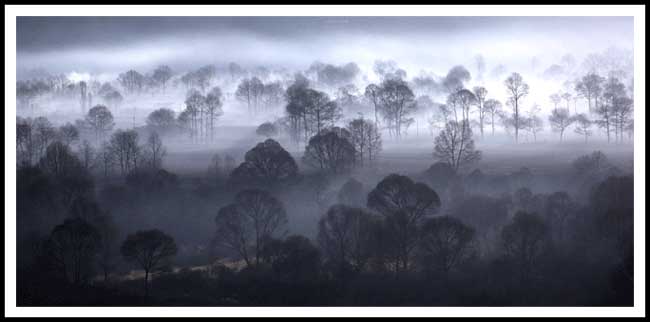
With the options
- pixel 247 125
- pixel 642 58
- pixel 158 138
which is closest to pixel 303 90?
pixel 247 125

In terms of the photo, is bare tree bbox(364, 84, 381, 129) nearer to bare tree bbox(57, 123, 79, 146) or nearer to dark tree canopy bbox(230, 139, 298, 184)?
dark tree canopy bbox(230, 139, 298, 184)

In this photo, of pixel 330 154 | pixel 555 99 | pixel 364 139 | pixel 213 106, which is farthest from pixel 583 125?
pixel 213 106

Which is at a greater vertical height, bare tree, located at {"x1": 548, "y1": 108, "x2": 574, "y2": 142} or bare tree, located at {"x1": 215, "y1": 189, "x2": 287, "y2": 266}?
bare tree, located at {"x1": 548, "y1": 108, "x2": 574, "y2": 142}

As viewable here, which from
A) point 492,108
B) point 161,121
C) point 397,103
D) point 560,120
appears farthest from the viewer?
point 560,120

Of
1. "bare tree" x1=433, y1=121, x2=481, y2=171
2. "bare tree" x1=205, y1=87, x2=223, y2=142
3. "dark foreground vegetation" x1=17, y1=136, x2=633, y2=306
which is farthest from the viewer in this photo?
"bare tree" x1=205, y1=87, x2=223, y2=142

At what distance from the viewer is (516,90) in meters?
38.0

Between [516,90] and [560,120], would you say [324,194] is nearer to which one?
[516,90]

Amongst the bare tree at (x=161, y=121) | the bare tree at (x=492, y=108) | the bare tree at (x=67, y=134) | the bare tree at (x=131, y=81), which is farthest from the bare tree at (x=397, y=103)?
the bare tree at (x=67, y=134)

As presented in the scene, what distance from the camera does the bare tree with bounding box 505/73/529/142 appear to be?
124ft

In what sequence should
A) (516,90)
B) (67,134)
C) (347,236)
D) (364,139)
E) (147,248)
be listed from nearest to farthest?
(147,248), (347,236), (364,139), (67,134), (516,90)

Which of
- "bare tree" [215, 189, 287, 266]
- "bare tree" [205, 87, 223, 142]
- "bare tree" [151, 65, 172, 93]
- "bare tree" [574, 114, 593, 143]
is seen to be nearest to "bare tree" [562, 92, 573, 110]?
"bare tree" [574, 114, 593, 143]

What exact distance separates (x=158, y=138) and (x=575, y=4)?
2704 centimetres

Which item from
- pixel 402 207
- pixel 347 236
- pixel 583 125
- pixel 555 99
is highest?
pixel 555 99

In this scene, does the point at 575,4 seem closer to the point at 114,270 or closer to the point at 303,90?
the point at 303,90
